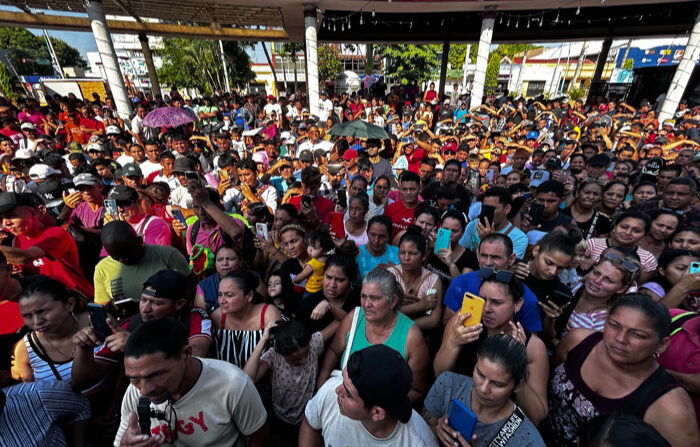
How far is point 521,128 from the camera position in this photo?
35.4 feet

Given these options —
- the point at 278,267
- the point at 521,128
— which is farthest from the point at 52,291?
the point at 521,128

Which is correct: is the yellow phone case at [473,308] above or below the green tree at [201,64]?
below

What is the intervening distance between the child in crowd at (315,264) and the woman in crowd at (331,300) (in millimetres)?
127

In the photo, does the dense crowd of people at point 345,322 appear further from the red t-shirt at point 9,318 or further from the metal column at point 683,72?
the metal column at point 683,72

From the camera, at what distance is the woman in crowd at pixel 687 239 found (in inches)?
122

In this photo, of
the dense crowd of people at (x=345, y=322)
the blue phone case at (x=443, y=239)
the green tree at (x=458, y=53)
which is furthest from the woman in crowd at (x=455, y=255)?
the green tree at (x=458, y=53)

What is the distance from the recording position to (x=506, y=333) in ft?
6.98

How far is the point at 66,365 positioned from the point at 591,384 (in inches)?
132

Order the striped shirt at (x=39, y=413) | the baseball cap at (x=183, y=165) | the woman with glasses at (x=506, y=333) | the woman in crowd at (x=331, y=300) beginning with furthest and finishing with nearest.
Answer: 1. the baseball cap at (x=183, y=165)
2. the woman in crowd at (x=331, y=300)
3. the woman with glasses at (x=506, y=333)
4. the striped shirt at (x=39, y=413)

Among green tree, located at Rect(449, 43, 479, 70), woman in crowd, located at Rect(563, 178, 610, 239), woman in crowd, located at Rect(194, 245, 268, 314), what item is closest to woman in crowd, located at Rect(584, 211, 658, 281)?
woman in crowd, located at Rect(563, 178, 610, 239)

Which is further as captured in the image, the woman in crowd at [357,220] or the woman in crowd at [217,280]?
the woman in crowd at [357,220]

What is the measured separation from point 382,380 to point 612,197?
15.4 ft

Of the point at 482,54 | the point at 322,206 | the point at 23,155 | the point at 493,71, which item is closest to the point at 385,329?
the point at 322,206

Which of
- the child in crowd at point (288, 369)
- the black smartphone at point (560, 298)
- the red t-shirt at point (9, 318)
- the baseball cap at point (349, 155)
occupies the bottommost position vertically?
the child in crowd at point (288, 369)
